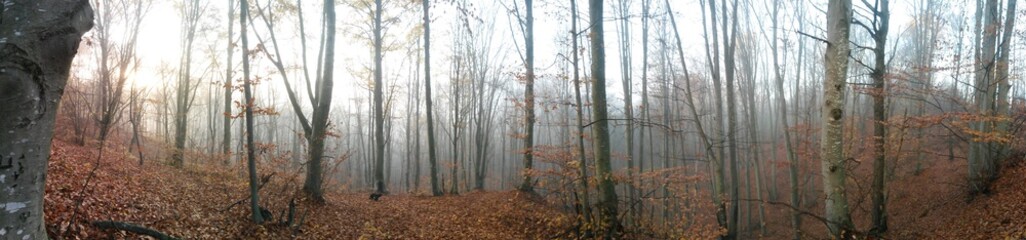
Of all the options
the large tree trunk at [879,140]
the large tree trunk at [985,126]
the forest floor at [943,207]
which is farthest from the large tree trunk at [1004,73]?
the large tree trunk at [879,140]

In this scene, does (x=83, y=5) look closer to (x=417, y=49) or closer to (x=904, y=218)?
(x=417, y=49)

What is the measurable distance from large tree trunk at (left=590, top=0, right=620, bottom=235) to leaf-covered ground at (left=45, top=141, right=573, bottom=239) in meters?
1.54

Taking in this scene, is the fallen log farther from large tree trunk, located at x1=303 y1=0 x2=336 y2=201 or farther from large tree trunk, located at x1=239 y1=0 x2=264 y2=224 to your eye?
large tree trunk, located at x1=303 y1=0 x2=336 y2=201

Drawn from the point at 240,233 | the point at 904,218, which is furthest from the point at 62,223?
the point at 904,218

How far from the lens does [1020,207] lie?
377 inches

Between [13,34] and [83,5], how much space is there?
1.21 feet

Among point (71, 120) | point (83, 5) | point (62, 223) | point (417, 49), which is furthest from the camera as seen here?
point (417, 49)

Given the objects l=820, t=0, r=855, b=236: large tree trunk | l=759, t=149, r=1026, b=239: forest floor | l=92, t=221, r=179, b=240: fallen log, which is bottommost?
l=759, t=149, r=1026, b=239: forest floor

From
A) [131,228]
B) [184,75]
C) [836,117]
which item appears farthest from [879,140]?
[184,75]

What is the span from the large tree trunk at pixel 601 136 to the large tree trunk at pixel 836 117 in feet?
8.49

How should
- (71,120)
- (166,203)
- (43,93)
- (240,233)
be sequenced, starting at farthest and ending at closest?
(71,120) → (166,203) → (240,233) → (43,93)

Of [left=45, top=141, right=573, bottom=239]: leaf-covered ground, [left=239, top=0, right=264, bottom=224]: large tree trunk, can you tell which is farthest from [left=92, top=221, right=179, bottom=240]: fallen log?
[left=239, top=0, right=264, bottom=224]: large tree trunk

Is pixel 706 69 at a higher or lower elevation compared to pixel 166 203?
higher

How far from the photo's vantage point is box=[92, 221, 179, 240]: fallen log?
184 inches
